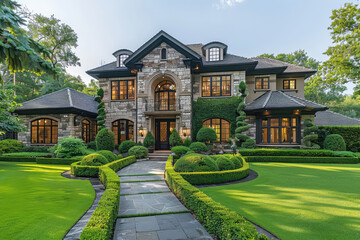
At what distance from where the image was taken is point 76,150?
1329 cm

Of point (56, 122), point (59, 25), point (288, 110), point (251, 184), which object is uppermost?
point (59, 25)

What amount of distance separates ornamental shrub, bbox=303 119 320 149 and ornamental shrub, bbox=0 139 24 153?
26315 millimetres

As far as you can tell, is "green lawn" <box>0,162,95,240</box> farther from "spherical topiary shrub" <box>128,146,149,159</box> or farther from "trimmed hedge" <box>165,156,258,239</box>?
"spherical topiary shrub" <box>128,146,149,159</box>

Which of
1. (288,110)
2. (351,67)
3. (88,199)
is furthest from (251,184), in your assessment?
(351,67)

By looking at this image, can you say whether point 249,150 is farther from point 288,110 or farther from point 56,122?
point 56,122

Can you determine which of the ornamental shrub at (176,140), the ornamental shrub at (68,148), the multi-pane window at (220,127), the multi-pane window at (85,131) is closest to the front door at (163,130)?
the ornamental shrub at (176,140)

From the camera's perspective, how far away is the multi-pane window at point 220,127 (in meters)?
16.5

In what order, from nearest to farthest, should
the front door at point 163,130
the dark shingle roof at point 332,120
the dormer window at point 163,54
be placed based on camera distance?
the dormer window at point 163,54
the front door at point 163,130
the dark shingle roof at point 332,120

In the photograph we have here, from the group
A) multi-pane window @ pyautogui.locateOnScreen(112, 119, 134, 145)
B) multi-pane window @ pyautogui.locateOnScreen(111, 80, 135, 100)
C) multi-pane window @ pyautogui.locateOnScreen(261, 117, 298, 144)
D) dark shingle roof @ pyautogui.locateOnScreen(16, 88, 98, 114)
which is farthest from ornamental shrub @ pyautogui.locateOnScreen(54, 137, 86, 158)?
multi-pane window @ pyautogui.locateOnScreen(261, 117, 298, 144)

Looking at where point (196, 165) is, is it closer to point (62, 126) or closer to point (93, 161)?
point (93, 161)

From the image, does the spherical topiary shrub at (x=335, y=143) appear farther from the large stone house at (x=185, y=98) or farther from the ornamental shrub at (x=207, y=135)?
the ornamental shrub at (x=207, y=135)

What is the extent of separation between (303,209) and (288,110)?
12200mm

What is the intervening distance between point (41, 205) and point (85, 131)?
47.0ft

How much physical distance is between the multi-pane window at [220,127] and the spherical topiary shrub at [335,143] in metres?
8.39
